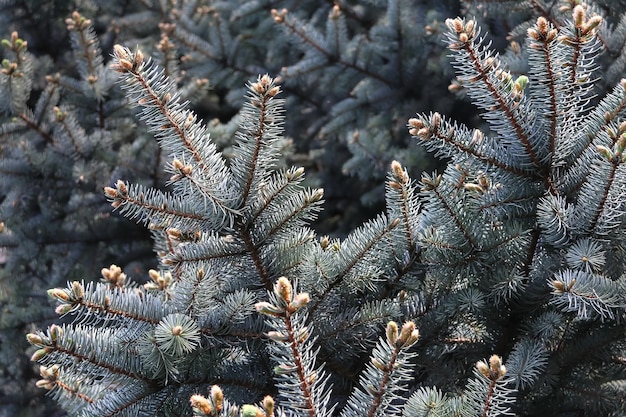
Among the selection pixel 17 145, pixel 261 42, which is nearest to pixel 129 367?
pixel 17 145

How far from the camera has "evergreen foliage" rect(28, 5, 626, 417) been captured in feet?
4.22

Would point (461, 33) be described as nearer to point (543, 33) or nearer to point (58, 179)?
point (543, 33)

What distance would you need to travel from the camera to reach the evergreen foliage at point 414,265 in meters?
1.29

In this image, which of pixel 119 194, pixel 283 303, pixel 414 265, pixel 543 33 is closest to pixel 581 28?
pixel 543 33

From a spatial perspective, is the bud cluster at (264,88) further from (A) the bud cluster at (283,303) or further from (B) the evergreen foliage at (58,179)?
(B) the evergreen foliage at (58,179)

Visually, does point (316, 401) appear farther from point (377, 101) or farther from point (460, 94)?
point (377, 101)

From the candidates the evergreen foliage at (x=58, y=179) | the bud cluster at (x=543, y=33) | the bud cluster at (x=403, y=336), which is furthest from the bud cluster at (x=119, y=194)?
the evergreen foliage at (x=58, y=179)

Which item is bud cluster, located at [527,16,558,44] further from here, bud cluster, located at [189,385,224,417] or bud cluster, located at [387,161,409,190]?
bud cluster, located at [189,385,224,417]

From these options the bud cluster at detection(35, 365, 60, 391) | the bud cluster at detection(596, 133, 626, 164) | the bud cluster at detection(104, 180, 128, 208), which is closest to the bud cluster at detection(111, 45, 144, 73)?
the bud cluster at detection(104, 180, 128, 208)

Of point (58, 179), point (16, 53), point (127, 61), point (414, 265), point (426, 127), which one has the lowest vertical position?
point (58, 179)

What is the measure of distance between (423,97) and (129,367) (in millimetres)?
2282

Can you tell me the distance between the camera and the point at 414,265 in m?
1.54

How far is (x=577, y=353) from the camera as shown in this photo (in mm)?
1499

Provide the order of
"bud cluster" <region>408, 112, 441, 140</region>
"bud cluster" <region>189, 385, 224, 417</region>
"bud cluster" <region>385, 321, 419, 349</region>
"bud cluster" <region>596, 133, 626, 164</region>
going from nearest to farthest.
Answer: "bud cluster" <region>189, 385, 224, 417</region> → "bud cluster" <region>385, 321, 419, 349</region> → "bud cluster" <region>596, 133, 626, 164</region> → "bud cluster" <region>408, 112, 441, 140</region>
